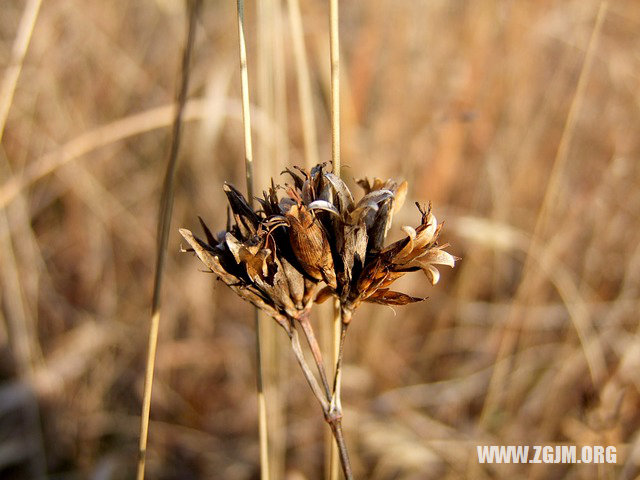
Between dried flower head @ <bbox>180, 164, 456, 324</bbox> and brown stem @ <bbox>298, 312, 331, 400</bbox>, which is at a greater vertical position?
dried flower head @ <bbox>180, 164, 456, 324</bbox>

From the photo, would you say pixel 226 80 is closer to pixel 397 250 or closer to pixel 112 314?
pixel 112 314

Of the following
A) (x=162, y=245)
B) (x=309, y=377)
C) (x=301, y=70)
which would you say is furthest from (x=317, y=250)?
(x=301, y=70)

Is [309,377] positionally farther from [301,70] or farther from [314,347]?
[301,70]

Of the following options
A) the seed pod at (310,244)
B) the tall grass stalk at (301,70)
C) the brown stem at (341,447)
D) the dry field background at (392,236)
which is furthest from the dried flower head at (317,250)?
the dry field background at (392,236)

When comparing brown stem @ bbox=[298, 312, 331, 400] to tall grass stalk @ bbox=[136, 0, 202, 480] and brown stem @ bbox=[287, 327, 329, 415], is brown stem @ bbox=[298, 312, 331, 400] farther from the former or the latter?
tall grass stalk @ bbox=[136, 0, 202, 480]

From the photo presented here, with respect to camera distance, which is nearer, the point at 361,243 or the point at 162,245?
the point at 361,243

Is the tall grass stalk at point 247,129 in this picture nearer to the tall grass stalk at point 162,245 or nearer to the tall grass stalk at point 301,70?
the tall grass stalk at point 162,245

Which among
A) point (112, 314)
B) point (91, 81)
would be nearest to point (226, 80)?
point (91, 81)

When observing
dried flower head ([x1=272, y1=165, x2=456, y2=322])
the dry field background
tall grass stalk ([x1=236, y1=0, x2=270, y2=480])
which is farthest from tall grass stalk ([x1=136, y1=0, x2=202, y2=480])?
the dry field background
